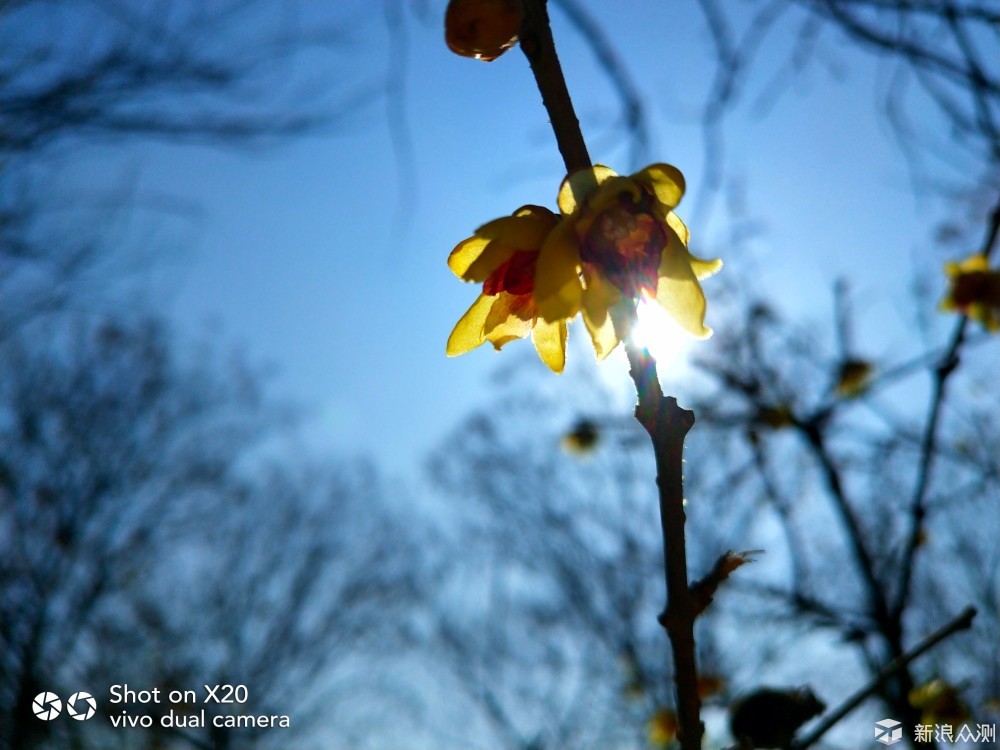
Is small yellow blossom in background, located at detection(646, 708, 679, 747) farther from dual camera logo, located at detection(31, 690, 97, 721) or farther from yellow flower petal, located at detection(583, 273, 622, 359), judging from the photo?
yellow flower petal, located at detection(583, 273, 622, 359)

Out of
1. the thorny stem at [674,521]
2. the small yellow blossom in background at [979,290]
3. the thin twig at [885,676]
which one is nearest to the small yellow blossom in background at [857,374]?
the small yellow blossom in background at [979,290]

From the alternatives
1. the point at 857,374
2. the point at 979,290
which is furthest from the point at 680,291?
the point at 857,374

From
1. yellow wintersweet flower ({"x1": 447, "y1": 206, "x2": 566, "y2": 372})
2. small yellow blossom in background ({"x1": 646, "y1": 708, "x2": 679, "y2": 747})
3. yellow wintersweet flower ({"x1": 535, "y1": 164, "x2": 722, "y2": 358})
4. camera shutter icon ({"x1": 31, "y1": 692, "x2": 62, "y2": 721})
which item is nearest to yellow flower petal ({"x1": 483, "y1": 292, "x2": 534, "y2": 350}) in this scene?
yellow wintersweet flower ({"x1": 447, "y1": 206, "x2": 566, "y2": 372})

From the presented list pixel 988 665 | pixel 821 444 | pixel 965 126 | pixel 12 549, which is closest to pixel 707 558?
pixel 988 665

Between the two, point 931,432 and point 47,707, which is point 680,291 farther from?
point 47,707

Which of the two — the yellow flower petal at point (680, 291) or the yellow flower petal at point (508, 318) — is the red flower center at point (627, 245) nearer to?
the yellow flower petal at point (680, 291)

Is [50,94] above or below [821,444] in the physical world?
above

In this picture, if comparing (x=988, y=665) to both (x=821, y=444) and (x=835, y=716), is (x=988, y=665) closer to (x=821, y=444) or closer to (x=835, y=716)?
(x=821, y=444)
